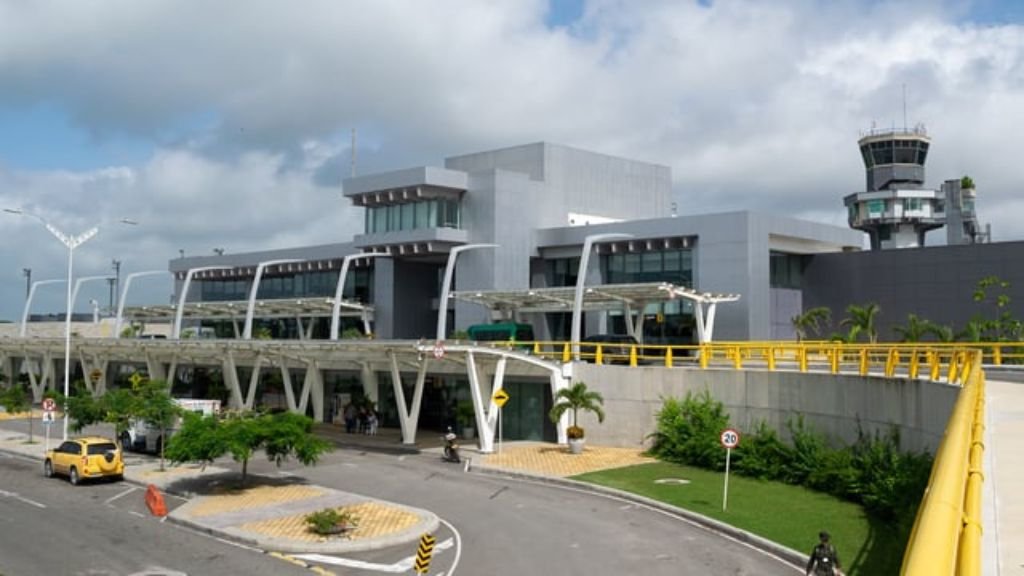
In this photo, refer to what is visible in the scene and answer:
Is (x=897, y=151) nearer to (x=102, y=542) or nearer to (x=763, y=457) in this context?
(x=763, y=457)

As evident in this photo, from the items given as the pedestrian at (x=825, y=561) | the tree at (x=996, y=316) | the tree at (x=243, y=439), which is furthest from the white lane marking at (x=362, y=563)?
the tree at (x=996, y=316)

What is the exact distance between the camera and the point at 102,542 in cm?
2294

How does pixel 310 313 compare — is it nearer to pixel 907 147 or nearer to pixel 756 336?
pixel 756 336

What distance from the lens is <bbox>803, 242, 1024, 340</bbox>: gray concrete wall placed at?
55.3 meters

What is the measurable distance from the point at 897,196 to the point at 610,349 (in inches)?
2763

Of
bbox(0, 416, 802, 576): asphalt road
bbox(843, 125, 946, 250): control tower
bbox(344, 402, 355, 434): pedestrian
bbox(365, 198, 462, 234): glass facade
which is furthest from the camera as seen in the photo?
bbox(843, 125, 946, 250): control tower

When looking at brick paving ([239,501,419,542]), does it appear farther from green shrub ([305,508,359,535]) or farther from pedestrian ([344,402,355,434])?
pedestrian ([344,402,355,434])

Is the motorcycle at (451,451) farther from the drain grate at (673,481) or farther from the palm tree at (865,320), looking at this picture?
the palm tree at (865,320)

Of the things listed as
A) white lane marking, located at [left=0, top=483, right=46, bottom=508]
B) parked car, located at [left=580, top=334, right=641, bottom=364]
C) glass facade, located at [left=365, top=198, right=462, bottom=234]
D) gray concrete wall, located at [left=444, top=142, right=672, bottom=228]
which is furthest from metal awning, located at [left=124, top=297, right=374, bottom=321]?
white lane marking, located at [left=0, top=483, right=46, bottom=508]

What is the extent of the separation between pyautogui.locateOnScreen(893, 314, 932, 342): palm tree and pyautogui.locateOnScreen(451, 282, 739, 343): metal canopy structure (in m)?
10.1

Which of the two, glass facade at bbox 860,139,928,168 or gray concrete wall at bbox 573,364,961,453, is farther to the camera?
glass facade at bbox 860,139,928,168

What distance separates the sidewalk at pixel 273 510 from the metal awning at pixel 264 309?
1251 inches

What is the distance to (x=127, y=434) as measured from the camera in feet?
139

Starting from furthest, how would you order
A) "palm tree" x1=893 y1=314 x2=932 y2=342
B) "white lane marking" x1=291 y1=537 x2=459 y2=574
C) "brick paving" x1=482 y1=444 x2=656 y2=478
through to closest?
"palm tree" x1=893 y1=314 x2=932 y2=342, "brick paving" x1=482 y1=444 x2=656 y2=478, "white lane marking" x1=291 y1=537 x2=459 y2=574
